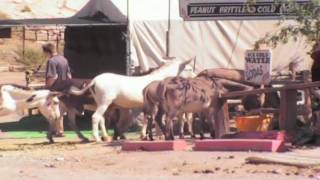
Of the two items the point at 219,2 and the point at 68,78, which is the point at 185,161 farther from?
the point at 219,2

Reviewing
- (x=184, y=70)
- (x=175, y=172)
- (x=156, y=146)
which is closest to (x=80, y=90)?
(x=184, y=70)

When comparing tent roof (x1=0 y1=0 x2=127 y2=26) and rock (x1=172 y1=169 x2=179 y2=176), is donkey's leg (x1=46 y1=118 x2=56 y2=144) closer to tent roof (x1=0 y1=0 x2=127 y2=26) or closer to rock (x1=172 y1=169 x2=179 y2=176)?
tent roof (x1=0 y1=0 x2=127 y2=26)

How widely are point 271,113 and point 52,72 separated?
4968 millimetres

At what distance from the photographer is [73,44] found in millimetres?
23562

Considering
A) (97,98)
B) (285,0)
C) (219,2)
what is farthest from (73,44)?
(285,0)

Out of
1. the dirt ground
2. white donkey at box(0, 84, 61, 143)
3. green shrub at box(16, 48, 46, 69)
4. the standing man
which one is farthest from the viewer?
green shrub at box(16, 48, 46, 69)

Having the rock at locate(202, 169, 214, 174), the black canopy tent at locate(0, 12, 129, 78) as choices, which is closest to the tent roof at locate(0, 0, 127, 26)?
the black canopy tent at locate(0, 12, 129, 78)

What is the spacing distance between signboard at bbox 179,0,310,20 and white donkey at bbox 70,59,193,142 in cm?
377

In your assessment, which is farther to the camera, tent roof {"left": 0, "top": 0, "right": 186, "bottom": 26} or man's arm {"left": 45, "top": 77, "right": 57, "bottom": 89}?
tent roof {"left": 0, "top": 0, "right": 186, "bottom": 26}

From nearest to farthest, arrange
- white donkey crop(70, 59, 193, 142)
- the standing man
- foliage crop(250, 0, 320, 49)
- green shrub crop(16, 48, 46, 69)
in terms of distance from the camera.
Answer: foliage crop(250, 0, 320, 49) < white donkey crop(70, 59, 193, 142) < the standing man < green shrub crop(16, 48, 46, 69)

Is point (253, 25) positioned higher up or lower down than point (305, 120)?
higher up

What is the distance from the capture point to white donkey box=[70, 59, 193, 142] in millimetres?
16188

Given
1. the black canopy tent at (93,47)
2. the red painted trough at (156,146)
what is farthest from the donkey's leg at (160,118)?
the black canopy tent at (93,47)

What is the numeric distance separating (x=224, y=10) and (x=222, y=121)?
587 centimetres
